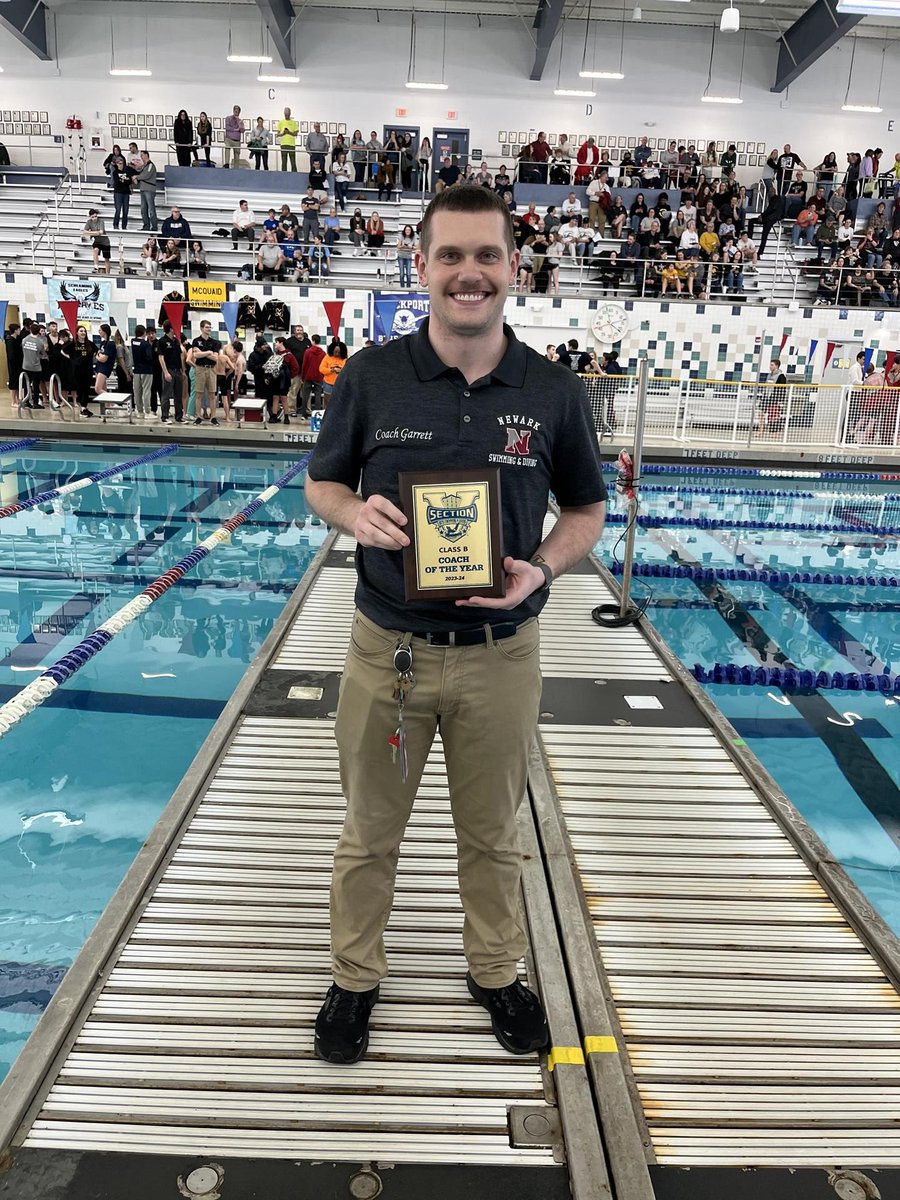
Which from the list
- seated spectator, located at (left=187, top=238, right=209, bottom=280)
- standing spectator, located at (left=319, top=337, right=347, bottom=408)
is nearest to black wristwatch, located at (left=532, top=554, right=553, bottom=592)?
standing spectator, located at (left=319, top=337, right=347, bottom=408)

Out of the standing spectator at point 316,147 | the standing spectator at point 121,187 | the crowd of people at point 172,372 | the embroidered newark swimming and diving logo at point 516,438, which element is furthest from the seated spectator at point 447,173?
the embroidered newark swimming and diving logo at point 516,438

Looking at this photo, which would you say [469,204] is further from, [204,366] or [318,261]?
[318,261]

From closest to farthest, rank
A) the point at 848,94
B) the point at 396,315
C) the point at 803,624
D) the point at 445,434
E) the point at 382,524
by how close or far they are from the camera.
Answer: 1. the point at 382,524
2. the point at 445,434
3. the point at 803,624
4. the point at 396,315
5. the point at 848,94

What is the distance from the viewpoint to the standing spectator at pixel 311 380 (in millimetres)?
13640

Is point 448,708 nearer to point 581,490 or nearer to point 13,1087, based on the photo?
point 581,490

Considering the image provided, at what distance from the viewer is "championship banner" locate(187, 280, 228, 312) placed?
51.1ft

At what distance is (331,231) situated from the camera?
57.2 feet

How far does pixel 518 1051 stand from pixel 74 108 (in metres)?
24.7

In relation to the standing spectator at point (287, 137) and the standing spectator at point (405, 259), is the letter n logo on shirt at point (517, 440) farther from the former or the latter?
the standing spectator at point (287, 137)

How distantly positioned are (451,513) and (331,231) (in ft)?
57.1

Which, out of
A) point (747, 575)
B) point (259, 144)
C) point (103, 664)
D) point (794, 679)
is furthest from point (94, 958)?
point (259, 144)

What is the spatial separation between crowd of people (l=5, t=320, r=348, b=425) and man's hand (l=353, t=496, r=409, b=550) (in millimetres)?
11746

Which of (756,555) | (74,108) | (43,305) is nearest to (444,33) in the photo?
(74,108)

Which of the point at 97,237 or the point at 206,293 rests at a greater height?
the point at 97,237
